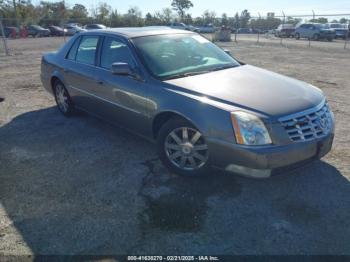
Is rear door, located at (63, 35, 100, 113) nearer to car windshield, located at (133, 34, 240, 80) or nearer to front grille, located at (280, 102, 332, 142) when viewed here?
car windshield, located at (133, 34, 240, 80)

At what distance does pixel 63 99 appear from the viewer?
5766 millimetres

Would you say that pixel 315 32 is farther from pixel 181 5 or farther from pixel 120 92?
pixel 181 5

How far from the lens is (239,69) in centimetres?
418

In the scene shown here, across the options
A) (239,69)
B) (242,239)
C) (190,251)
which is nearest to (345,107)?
(239,69)

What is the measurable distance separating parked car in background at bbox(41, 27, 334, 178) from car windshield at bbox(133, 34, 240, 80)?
0.04ft

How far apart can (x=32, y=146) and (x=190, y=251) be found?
123 inches

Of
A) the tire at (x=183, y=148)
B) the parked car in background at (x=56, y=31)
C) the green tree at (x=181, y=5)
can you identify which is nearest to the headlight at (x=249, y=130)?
the tire at (x=183, y=148)

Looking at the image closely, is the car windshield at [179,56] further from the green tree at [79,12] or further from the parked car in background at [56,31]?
the green tree at [79,12]

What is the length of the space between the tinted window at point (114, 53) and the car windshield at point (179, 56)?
0.18 metres

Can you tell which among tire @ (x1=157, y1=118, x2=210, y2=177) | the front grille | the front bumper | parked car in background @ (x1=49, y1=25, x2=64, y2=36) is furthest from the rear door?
parked car in background @ (x1=49, y1=25, x2=64, y2=36)

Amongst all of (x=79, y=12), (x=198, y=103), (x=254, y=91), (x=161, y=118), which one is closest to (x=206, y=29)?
(x=79, y=12)

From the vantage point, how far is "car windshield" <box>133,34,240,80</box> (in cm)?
380

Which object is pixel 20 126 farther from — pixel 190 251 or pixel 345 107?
pixel 345 107

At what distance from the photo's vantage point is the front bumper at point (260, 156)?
113 inches
